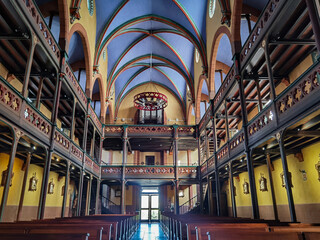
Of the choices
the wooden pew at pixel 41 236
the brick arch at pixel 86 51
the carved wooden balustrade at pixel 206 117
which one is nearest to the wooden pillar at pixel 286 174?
the wooden pew at pixel 41 236

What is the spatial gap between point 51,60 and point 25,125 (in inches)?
141

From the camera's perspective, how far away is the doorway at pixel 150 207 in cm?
2695

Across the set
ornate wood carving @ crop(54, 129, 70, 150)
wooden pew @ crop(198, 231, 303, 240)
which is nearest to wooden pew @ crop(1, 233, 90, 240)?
wooden pew @ crop(198, 231, 303, 240)

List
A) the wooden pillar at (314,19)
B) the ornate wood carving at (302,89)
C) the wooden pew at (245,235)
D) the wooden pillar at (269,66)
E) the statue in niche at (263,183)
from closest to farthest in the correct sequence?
the wooden pew at (245,235), the wooden pillar at (314,19), the ornate wood carving at (302,89), the wooden pillar at (269,66), the statue in niche at (263,183)

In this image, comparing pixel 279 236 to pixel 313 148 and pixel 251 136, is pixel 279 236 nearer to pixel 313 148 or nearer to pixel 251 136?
pixel 251 136

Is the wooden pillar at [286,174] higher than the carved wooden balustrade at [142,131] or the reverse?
the reverse

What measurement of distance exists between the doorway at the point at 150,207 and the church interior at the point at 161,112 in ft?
0.50

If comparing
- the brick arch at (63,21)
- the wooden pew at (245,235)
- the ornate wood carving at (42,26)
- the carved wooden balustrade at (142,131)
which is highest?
the brick arch at (63,21)

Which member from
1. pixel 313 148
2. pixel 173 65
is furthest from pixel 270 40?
pixel 173 65

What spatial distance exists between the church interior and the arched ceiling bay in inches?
4.1

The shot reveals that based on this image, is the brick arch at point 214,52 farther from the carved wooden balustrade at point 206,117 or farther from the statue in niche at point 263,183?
the statue in niche at point 263,183

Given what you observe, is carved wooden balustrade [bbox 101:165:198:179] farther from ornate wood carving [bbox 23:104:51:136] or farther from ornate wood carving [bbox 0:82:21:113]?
ornate wood carving [bbox 0:82:21:113]

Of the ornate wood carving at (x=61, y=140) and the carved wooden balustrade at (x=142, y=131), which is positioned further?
the carved wooden balustrade at (x=142, y=131)

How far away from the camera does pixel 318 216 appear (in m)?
11.5
